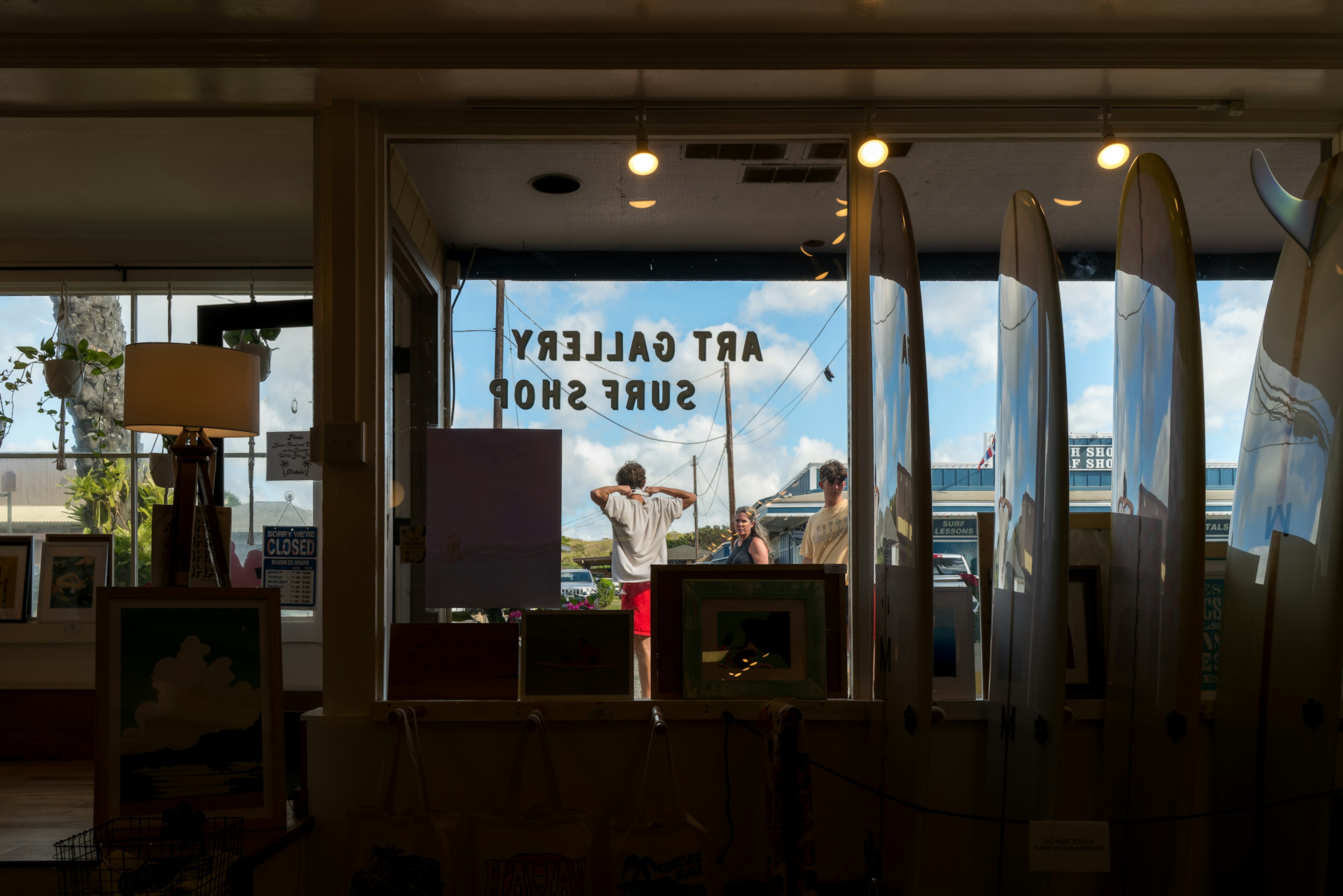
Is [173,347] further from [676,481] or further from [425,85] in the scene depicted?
[676,481]

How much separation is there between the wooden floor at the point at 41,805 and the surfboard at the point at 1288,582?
298cm

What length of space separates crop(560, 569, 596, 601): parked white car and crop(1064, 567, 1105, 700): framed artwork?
1.29m

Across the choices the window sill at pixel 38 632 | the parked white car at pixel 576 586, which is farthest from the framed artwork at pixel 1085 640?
the window sill at pixel 38 632

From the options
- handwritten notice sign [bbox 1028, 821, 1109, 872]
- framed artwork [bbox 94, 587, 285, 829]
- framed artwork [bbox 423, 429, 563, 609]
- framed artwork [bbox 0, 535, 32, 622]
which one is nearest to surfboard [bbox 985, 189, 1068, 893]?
handwritten notice sign [bbox 1028, 821, 1109, 872]

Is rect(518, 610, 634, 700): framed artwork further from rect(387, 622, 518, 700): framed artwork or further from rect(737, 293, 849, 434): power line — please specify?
rect(737, 293, 849, 434): power line

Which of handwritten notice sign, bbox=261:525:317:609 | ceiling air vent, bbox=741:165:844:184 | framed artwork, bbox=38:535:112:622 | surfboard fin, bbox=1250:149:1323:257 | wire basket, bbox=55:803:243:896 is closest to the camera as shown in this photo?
wire basket, bbox=55:803:243:896

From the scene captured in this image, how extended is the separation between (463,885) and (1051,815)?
1.45 metres

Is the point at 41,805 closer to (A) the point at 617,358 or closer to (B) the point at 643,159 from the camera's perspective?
(A) the point at 617,358

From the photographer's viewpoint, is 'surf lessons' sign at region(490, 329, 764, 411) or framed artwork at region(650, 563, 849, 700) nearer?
framed artwork at region(650, 563, 849, 700)

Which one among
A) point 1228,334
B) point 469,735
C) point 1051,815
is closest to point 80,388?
point 469,735

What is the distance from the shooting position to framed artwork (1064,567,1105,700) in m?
2.31

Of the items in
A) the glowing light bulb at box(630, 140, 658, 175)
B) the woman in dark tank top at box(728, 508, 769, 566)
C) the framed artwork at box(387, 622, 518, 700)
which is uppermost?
the glowing light bulb at box(630, 140, 658, 175)

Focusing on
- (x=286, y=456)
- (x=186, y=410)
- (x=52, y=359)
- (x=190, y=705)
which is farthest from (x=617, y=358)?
(x=52, y=359)

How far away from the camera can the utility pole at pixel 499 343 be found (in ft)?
8.00
